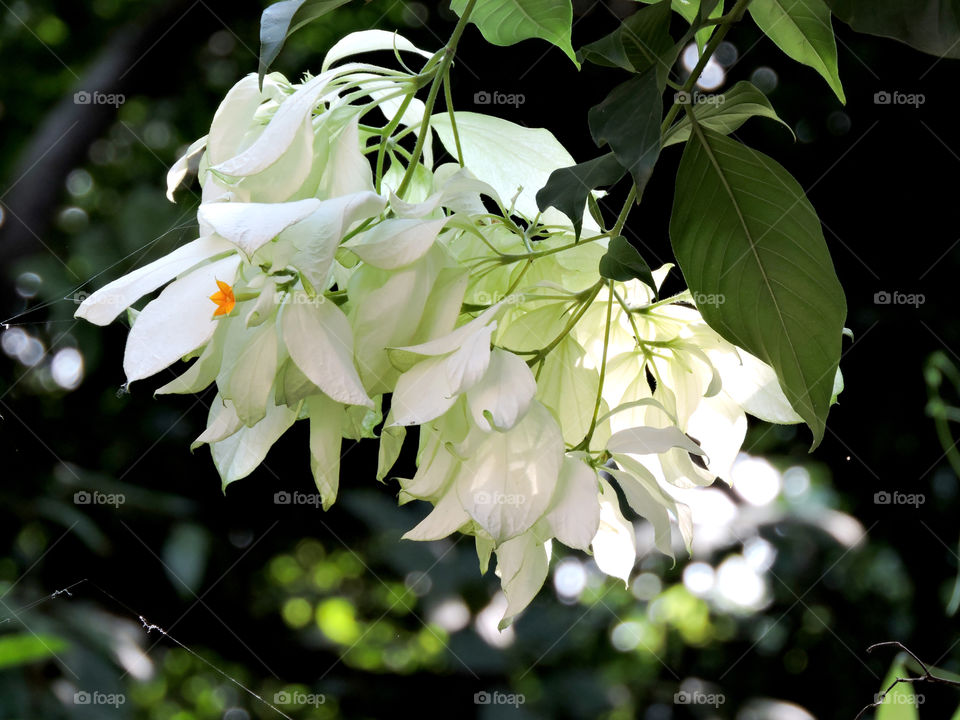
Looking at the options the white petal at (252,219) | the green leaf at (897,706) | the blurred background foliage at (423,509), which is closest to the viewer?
the white petal at (252,219)

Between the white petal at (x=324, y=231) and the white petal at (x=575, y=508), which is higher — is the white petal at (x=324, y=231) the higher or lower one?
the higher one

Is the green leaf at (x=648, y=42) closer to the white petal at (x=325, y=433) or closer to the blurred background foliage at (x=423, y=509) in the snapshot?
the white petal at (x=325, y=433)

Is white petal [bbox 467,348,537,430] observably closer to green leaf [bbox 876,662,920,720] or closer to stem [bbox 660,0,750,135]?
stem [bbox 660,0,750,135]

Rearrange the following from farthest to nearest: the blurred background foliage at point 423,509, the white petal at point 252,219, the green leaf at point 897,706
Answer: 1. the blurred background foliage at point 423,509
2. the green leaf at point 897,706
3. the white petal at point 252,219

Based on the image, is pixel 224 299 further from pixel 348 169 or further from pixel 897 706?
pixel 897 706

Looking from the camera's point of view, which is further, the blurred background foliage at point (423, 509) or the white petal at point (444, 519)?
the blurred background foliage at point (423, 509)

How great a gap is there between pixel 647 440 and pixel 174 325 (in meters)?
0.11

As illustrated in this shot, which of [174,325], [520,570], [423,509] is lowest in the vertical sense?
[423,509]

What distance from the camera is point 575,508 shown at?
8.2 inches

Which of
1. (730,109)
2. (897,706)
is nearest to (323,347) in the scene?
(730,109)

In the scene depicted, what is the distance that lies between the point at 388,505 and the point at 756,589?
0.39m

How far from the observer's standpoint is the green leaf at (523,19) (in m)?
0.26

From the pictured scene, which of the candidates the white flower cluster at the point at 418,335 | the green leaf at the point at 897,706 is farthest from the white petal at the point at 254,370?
the green leaf at the point at 897,706

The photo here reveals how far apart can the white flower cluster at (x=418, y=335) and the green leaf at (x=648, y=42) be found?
46 mm
